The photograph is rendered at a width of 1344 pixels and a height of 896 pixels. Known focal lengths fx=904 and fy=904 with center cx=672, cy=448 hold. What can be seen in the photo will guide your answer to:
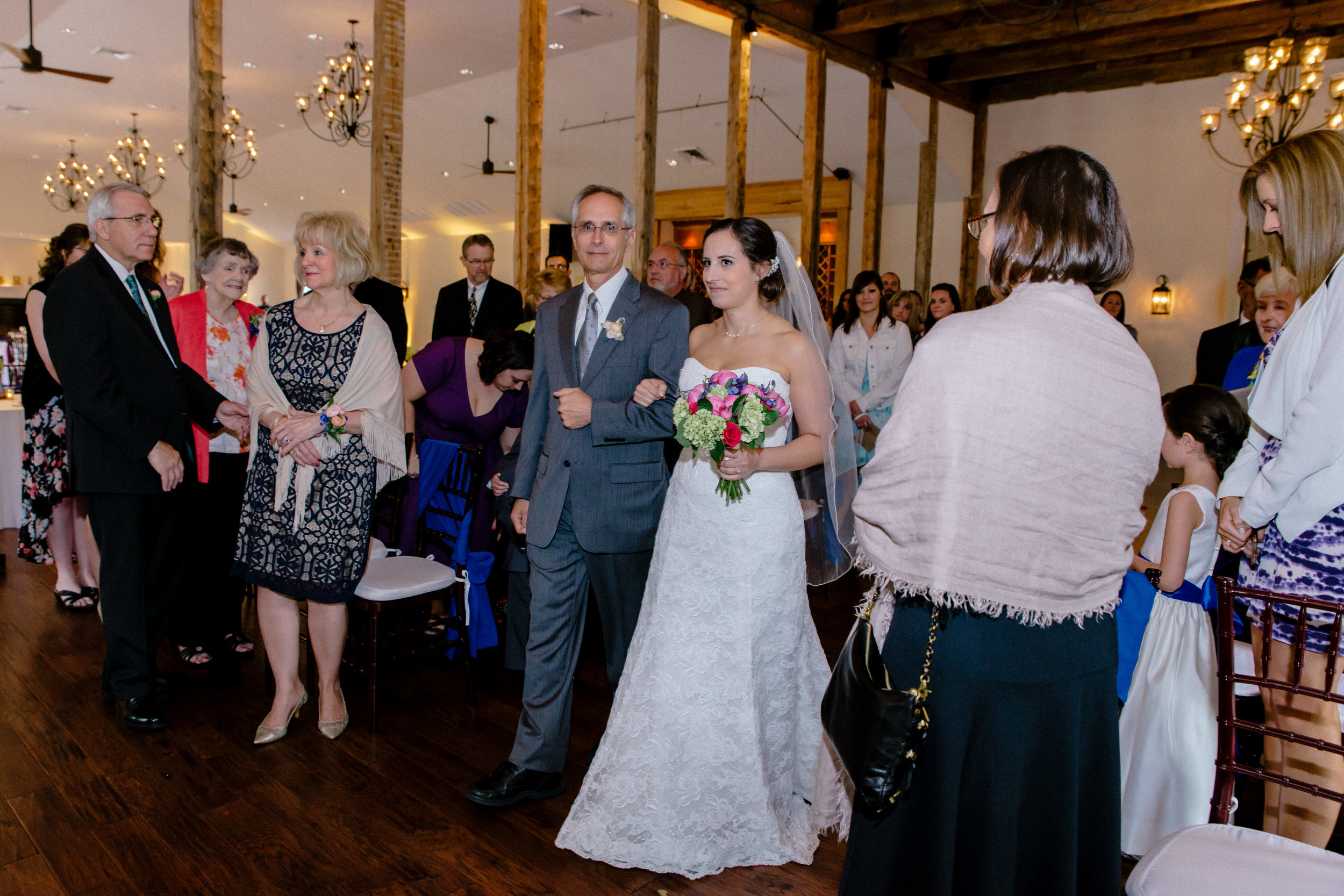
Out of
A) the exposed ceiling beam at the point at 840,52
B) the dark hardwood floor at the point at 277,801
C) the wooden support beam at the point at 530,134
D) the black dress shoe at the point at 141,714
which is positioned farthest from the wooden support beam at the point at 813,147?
the black dress shoe at the point at 141,714

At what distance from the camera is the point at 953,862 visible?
5.12 ft

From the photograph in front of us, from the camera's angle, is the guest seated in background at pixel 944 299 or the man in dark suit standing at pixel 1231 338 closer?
the man in dark suit standing at pixel 1231 338

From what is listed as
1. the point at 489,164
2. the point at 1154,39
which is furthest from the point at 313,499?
the point at 489,164

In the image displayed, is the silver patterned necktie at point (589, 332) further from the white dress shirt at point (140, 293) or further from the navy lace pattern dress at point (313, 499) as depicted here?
the white dress shirt at point (140, 293)

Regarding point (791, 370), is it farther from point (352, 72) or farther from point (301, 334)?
point (352, 72)

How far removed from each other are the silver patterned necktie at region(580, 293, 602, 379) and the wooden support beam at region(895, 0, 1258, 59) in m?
7.59

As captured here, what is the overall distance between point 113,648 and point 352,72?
8600mm

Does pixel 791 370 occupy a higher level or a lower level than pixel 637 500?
higher

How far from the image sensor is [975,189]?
12.7 m

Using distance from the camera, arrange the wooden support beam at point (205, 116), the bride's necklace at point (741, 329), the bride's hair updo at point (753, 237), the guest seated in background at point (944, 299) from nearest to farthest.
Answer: the bride's hair updo at point (753, 237), the bride's necklace at point (741, 329), the wooden support beam at point (205, 116), the guest seated in background at point (944, 299)

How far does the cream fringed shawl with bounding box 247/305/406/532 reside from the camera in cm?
307

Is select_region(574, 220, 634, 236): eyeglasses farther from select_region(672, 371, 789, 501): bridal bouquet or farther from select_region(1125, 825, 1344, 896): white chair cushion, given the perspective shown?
select_region(1125, 825, 1344, 896): white chair cushion

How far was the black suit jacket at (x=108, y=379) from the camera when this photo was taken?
3.15 m

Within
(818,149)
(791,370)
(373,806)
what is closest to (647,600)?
(791,370)
